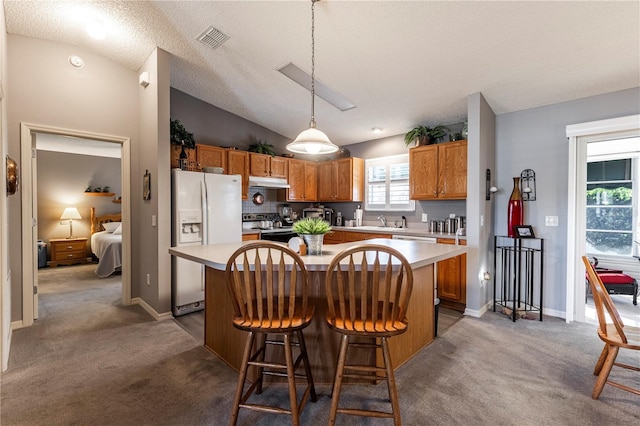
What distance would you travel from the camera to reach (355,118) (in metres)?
4.52

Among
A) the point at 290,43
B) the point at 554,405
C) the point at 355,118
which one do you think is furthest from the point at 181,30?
the point at 554,405

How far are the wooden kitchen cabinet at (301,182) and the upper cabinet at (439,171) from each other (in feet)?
6.41

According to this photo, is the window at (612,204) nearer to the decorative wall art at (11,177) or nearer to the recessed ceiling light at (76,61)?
the recessed ceiling light at (76,61)

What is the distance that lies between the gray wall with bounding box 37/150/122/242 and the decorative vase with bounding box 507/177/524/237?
8.15m

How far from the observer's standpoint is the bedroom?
21.1 feet

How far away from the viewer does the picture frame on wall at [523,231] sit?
3.47 m

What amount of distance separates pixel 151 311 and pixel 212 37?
3.13 metres

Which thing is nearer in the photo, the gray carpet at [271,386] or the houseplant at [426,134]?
the gray carpet at [271,386]

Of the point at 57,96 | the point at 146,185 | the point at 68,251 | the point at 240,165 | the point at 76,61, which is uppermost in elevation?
the point at 76,61

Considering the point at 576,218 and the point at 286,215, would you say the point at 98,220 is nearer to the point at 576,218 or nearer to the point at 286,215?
the point at 286,215

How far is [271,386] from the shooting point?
2100mm

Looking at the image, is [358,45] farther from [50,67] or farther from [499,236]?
[50,67]

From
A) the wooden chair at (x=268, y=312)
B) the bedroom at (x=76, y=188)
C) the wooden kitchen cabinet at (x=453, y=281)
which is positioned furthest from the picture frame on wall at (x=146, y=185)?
the wooden kitchen cabinet at (x=453, y=281)

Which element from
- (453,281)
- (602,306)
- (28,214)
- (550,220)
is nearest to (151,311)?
(28,214)
